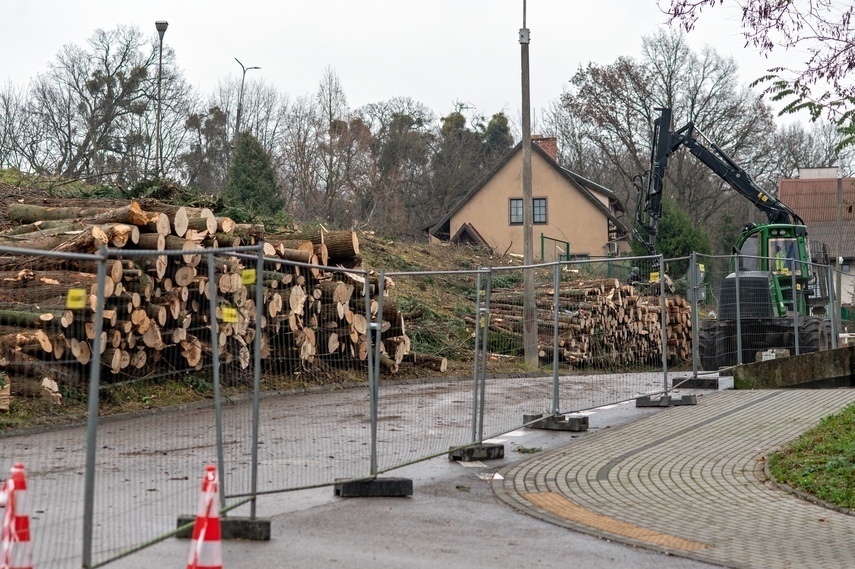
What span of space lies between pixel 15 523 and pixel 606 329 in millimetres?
11904

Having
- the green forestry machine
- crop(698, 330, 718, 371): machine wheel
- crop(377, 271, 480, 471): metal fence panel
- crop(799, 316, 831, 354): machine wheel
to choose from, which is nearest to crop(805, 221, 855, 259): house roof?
the green forestry machine

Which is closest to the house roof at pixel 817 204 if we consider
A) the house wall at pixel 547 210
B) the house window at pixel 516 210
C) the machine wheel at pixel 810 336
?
the house wall at pixel 547 210

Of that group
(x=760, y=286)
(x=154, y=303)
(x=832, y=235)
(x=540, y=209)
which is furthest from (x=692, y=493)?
(x=832, y=235)

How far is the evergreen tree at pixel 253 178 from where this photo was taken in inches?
1379

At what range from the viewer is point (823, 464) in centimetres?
1059

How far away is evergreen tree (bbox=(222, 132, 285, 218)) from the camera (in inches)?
1379

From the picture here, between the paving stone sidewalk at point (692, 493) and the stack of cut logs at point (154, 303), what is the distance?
2.33 m

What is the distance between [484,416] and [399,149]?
2214 inches

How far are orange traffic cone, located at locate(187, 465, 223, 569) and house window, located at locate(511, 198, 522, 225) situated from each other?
5115cm

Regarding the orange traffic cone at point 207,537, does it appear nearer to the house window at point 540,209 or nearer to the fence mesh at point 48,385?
the fence mesh at point 48,385

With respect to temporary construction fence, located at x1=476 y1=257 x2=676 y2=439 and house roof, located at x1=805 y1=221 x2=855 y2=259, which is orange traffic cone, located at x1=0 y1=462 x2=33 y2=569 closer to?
temporary construction fence, located at x1=476 y1=257 x2=676 y2=439

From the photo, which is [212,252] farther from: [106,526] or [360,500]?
[360,500]

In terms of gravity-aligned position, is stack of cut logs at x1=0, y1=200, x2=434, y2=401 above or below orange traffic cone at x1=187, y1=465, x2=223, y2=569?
above

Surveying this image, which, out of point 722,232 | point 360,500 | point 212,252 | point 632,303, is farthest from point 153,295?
point 722,232
